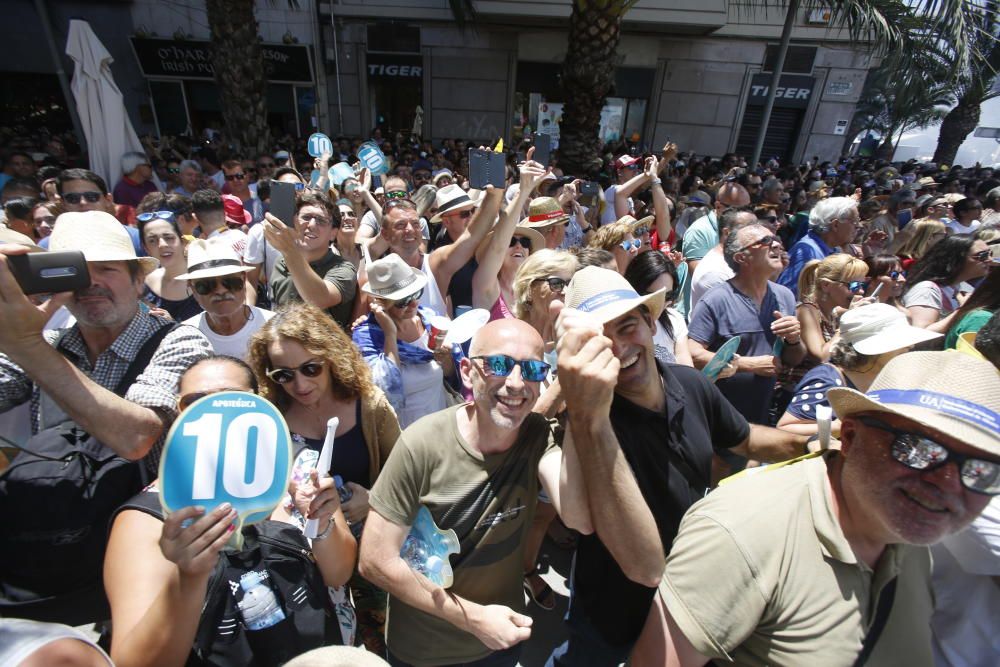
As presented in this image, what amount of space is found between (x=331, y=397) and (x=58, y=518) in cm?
96

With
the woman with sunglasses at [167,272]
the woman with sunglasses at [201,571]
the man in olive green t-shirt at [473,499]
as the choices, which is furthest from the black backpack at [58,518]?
the woman with sunglasses at [167,272]

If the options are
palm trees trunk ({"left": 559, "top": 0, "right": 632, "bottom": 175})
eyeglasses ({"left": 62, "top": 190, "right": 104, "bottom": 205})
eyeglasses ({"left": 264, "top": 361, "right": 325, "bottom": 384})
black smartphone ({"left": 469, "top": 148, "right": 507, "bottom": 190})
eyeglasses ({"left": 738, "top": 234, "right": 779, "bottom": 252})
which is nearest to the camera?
eyeglasses ({"left": 264, "top": 361, "right": 325, "bottom": 384})

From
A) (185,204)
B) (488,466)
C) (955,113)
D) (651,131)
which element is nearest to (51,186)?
(185,204)

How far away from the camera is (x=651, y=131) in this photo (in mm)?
17812

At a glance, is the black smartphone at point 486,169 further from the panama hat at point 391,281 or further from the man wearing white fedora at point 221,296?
the man wearing white fedora at point 221,296

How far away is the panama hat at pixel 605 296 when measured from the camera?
1597 millimetres

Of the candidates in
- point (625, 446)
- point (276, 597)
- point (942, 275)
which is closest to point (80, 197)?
point (276, 597)

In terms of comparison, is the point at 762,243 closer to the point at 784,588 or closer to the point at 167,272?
the point at 784,588

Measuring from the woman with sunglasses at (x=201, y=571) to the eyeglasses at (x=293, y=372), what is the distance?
28 cm

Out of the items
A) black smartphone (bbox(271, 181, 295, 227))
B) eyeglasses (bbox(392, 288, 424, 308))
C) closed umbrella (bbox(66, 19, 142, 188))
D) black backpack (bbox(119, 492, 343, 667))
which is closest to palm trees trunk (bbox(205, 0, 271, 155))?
closed umbrella (bbox(66, 19, 142, 188))

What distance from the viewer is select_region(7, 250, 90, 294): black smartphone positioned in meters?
1.38

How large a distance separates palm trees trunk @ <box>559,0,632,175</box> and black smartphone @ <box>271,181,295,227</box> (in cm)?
798

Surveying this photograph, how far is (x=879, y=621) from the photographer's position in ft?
4.02

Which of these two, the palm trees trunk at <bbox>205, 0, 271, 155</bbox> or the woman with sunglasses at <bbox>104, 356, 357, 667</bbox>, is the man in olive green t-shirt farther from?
the palm trees trunk at <bbox>205, 0, 271, 155</bbox>
